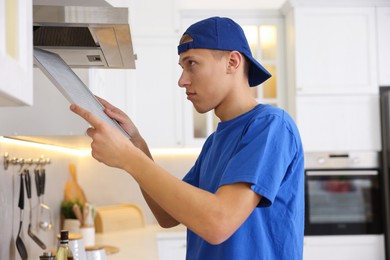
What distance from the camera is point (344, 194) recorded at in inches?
144

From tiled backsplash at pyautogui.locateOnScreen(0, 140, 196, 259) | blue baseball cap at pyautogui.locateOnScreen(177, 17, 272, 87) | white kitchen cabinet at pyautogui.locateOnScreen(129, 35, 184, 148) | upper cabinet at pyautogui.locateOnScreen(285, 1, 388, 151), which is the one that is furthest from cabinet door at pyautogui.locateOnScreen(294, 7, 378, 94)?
blue baseball cap at pyautogui.locateOnScreen(177, 17, 272, 87)

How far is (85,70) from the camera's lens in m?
2.13

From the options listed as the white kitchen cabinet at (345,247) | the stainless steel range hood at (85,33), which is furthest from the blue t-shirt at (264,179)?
the white kitchen cabinet at (345,247)

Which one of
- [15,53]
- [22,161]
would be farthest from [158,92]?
[15,53]

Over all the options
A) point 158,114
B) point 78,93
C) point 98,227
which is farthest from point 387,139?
point 78,93

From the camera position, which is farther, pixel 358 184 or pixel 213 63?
pixel 358 184

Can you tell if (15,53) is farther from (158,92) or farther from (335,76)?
(335,76)

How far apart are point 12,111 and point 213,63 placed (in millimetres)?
747

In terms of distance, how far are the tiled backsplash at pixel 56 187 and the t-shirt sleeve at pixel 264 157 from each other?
98 centimetres

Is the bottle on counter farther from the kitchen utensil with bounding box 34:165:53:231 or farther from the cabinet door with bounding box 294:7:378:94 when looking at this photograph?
the cabinet door with bounding box 294:7:378:94

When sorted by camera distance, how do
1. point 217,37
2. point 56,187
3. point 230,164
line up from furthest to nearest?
point 56,187, point 217,37, point 230,164

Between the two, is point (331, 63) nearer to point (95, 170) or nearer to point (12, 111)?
point (95, 170)

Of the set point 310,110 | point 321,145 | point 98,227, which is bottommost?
point 98,227

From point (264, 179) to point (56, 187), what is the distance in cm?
215
